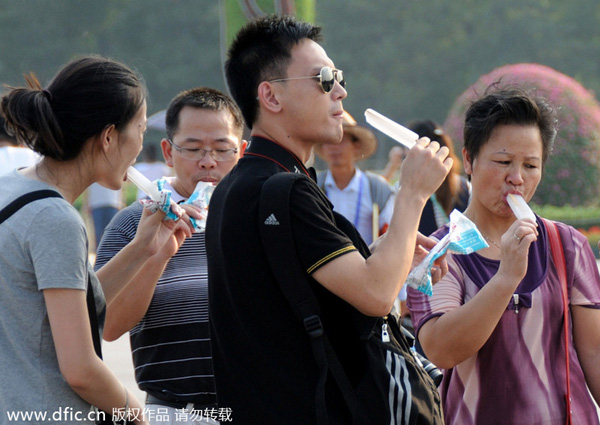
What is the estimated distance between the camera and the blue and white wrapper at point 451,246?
8.36 ft

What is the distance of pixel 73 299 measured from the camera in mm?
2248

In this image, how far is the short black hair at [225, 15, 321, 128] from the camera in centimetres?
258

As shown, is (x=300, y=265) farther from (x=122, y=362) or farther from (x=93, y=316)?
(x=122, y=362)

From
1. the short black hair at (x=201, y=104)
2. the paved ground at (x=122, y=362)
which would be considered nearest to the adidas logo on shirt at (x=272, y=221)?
the short black hair at (x=201, y=104)

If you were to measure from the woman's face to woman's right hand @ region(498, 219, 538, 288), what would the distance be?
29 centimetres

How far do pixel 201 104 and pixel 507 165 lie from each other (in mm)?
1266

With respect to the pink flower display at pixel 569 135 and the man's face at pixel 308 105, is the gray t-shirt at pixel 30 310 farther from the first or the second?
the pink flower display at pixel 569 135

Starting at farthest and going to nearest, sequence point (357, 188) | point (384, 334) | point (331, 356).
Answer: point (357, 188)
point (384, 334)
point (331, 356)

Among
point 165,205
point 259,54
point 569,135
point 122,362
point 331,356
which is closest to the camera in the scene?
point 331,356

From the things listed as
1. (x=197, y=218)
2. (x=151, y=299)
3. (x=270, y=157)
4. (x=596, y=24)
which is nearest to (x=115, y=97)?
(x=270, y=157)

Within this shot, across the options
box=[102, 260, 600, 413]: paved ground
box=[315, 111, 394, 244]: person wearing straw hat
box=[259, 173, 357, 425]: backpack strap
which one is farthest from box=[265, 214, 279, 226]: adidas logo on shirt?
box=[102, 260, 600, 413]: paved ground

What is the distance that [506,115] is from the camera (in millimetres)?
2977

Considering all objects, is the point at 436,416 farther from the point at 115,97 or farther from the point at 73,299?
the point at 115,97

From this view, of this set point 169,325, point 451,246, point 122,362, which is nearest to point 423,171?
point 451,246
